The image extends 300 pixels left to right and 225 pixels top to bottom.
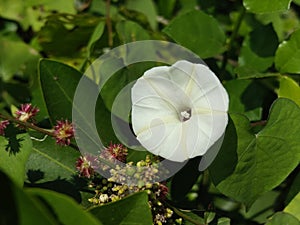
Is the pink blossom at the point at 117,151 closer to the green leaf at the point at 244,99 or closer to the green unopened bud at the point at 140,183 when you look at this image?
the green unopened bud at the point at 140,183

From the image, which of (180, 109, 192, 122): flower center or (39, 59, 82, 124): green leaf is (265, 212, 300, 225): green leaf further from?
(39, 59, 82, 124): green leaf

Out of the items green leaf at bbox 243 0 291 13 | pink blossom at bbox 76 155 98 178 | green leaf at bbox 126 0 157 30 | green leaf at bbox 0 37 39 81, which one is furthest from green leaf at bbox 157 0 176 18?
pink blossom at bbox 76 155 98 178

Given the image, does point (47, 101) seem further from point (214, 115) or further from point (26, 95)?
point (26, 95)

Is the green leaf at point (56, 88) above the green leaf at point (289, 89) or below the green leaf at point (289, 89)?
above

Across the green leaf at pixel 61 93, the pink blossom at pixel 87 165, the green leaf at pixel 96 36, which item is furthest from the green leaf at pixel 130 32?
the pink blossom at pixel 87 165

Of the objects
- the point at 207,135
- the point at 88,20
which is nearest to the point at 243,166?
the point at 207,135
